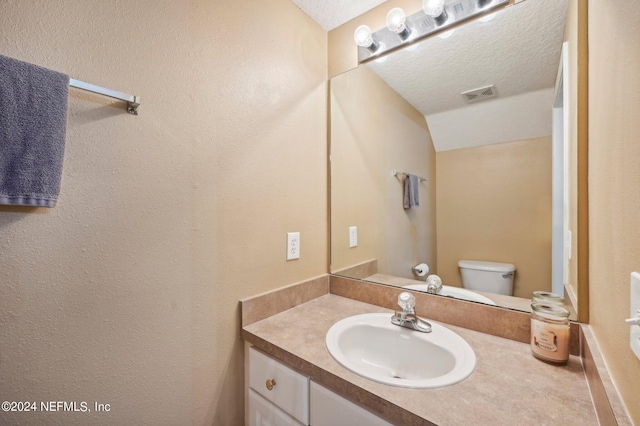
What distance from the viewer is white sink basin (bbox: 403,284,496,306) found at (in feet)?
3.36

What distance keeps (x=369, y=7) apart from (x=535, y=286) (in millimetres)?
1416

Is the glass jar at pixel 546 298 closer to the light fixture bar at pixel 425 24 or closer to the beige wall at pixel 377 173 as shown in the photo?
the beige wall at pixel 377 173

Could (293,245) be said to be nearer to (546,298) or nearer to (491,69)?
(546,298)

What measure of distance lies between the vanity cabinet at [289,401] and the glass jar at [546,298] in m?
0.67

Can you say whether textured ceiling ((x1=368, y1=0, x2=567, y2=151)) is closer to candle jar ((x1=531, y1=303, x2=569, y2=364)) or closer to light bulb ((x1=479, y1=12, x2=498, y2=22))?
light bulb ((x1=479, y1=12, x2=498, y2=22))

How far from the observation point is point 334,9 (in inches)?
50.6

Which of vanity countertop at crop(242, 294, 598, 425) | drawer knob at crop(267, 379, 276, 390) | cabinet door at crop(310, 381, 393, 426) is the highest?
vanity countertop at crop(242, 294, 598, 425)

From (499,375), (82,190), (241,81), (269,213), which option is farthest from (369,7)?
(499,375)

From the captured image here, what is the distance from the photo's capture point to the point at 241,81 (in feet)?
3.41

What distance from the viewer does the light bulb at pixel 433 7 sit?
41.7 inches

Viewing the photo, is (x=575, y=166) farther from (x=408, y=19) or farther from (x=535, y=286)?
(x=408, y=19)

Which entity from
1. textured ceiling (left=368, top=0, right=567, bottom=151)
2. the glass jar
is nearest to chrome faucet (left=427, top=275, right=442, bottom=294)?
the glass jar

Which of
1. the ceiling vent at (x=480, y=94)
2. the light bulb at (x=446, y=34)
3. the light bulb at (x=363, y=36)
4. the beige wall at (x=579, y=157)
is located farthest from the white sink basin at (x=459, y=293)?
the light bulb at (x=363, y=36)

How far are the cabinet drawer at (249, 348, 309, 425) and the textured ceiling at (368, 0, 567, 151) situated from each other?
1.08 metres
